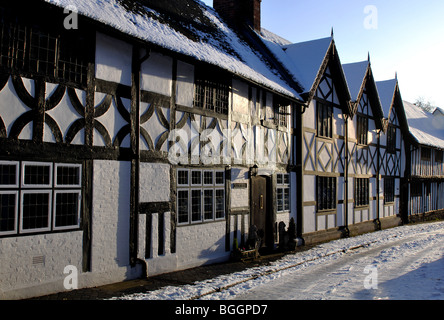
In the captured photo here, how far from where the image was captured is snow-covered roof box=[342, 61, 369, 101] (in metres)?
21.8

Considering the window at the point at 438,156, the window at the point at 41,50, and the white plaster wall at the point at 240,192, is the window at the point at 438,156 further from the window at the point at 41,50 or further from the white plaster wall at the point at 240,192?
the window at the point at 41,50

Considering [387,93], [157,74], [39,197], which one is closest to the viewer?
[39,197]

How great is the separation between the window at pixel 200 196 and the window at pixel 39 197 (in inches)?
126

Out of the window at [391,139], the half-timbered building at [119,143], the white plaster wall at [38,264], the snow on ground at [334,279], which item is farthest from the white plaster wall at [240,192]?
the window at [391,139]

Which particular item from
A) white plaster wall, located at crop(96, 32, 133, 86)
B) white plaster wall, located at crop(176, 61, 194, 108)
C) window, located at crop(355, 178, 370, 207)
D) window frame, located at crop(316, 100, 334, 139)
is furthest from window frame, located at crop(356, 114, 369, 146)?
white plaster wall, located at crop(96, 32, 133, 86)

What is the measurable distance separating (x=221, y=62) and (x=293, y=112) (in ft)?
18.6

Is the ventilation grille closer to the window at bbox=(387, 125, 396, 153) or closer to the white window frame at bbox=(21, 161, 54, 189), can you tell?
the white window frame at bbox=(21, 161, 54, 189)

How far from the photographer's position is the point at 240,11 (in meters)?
18.9

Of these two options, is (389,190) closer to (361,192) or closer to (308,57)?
(361,192)

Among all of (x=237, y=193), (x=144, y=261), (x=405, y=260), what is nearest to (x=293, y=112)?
Answer: (x=237, y=193)

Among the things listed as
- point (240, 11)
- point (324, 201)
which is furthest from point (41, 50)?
point (324, 201)

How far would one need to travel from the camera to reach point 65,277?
8.05m

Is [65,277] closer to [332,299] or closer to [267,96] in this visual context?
[332,299]

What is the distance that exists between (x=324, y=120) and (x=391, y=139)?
10250 mm
